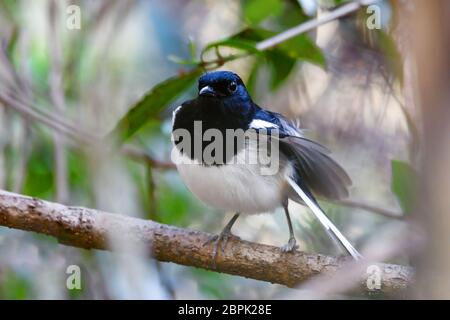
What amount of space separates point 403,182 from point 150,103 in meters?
0.75

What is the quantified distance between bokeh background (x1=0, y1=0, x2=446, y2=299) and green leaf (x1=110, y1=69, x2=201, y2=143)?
0.03 meters

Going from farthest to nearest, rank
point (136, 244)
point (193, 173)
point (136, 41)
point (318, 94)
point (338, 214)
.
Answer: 1. point (136, 41)
2. point (318, 94)
3. point (338, 214)
4. point (193, 173)
5. point (136, 244)

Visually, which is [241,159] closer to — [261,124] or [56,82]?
[261,124]

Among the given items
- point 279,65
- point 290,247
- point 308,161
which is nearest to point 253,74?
point 279,65

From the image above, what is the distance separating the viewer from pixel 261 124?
1681 millimetres

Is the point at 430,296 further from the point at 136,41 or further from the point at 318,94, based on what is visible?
the point at 136,41

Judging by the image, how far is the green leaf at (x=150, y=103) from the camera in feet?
5.85

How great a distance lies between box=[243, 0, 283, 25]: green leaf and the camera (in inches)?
77.1

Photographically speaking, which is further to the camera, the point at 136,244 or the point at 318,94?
the point at 318,94
